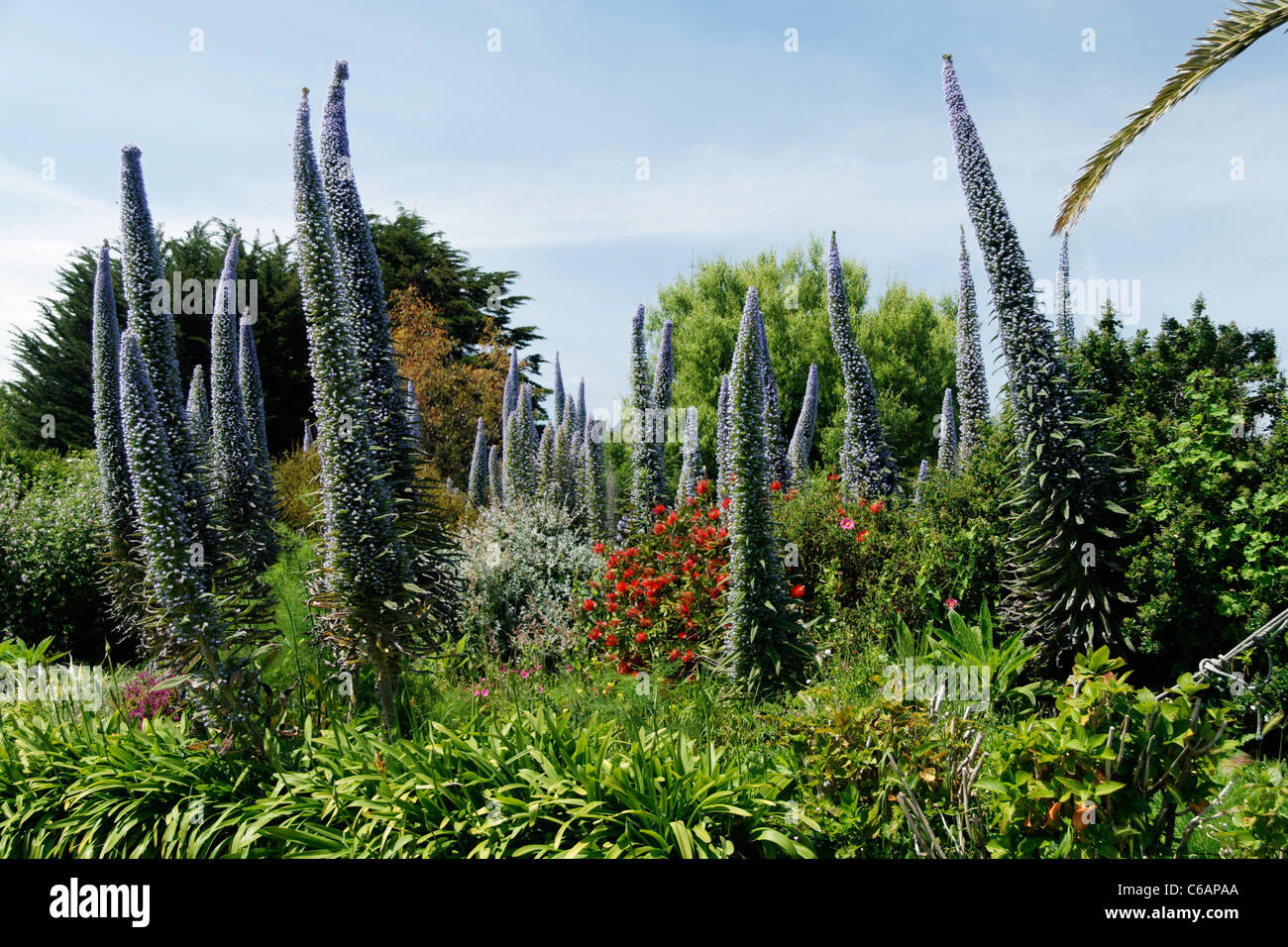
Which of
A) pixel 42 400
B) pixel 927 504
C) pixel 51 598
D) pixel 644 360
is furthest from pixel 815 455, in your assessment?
pixel 42 400

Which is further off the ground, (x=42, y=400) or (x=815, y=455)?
(x=42, y=400)

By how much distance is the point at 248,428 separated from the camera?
9.07 metres

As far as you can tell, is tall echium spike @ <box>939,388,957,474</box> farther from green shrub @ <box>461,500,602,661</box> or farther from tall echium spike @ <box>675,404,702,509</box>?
green shrub @ <box>461,500,602,661</box>

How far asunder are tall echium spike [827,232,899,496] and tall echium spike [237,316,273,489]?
6.51 m

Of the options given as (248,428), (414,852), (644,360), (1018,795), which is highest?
(644,360)

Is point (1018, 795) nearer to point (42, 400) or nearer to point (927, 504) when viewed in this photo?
point (927, 504)

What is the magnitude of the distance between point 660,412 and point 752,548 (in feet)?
18.9

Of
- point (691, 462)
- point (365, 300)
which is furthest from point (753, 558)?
point (691, 462)

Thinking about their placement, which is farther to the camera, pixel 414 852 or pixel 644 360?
pixel 644 360

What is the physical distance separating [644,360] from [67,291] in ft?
66.3

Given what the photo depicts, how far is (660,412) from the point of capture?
36.3 feet
